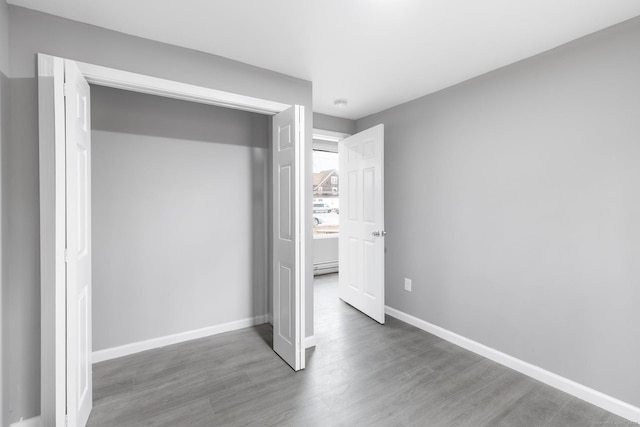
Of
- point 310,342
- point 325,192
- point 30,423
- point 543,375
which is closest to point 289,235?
point 310,342

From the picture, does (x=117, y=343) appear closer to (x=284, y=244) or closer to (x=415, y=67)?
(x=284, y=244)

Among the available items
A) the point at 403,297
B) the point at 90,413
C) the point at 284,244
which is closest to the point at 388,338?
the point at 403,297

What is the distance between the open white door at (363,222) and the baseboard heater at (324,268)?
1412 millimetres

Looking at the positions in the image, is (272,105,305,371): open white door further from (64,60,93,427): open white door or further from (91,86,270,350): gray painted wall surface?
(64,60,93,427): open white door

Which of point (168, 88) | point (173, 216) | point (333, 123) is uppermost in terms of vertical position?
point (333, 123)

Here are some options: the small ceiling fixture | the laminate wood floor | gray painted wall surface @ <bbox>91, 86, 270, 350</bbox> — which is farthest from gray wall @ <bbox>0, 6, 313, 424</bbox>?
the small ceiling fixture

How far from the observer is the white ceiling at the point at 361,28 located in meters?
1.66

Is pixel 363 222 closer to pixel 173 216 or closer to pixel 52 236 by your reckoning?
pixel 173 216

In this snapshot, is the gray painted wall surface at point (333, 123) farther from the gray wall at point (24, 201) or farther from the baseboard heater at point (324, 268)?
the baseboard heater at point (324, 268)

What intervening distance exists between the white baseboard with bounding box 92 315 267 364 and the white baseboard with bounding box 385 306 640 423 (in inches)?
75.4

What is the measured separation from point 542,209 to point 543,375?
1.27 m

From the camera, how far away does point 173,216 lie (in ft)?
9.21

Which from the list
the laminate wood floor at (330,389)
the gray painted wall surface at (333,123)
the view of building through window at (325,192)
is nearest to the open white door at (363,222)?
the gray painted wall surface at (333,123)

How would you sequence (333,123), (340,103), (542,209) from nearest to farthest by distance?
(542,209), (340,103), (333,123)
